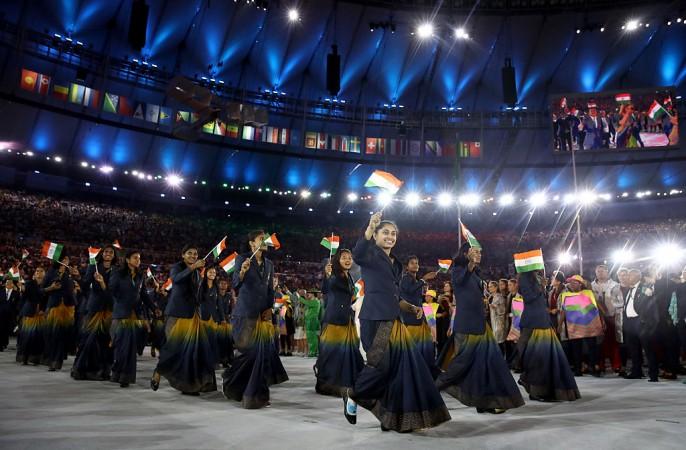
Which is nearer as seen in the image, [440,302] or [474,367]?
[474,367]

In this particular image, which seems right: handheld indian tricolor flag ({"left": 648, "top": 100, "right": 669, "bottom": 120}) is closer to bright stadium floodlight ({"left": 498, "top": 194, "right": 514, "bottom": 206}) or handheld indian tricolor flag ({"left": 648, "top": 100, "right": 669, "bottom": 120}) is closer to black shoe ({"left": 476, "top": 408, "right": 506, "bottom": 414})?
bright stadium floodlight ({"left": 498, "top": 194, "right": 514, "bottom": 206})

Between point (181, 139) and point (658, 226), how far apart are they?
31.4 metres

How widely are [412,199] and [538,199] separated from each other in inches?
354

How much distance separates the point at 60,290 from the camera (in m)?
8.73

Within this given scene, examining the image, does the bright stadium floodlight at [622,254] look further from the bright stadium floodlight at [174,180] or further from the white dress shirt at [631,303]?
the bright stadium floodlight at [174,180]

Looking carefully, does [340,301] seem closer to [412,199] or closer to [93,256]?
[93,256]

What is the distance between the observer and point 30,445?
131 inches

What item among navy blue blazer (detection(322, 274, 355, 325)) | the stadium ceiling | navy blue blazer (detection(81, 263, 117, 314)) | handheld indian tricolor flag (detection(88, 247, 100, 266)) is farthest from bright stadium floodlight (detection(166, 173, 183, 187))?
navy blue blazer (detection(322, 274, 355, 325))

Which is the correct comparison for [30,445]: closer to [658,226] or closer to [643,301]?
[643,301]

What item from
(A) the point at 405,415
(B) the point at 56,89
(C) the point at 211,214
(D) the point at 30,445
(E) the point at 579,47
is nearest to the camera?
(D) the point at 30,445

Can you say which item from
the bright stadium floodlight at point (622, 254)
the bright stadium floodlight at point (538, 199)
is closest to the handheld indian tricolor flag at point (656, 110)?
the bright stadium floodlight at point (622, 254)

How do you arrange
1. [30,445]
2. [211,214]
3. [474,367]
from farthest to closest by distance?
[211,214]
[474,367]
[30,445]

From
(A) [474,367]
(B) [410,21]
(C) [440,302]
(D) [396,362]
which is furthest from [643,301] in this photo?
(B) [410,21]

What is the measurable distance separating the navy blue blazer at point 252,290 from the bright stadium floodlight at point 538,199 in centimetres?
3240
